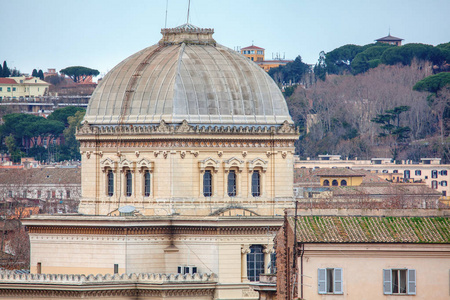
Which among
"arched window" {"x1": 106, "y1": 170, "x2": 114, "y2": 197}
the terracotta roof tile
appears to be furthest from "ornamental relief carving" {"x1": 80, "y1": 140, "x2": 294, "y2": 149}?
the terracotta roof tile

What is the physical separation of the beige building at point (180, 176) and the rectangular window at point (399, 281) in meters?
18.0

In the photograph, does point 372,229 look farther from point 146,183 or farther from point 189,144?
point 146,183

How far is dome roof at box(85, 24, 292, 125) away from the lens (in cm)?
8619

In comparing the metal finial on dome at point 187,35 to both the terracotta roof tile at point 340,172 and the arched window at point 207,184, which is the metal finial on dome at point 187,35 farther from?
the terracotta roof tile at point 340,172

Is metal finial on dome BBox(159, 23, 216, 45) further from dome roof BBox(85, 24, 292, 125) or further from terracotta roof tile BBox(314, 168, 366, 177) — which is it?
terracotta roof tile BBox(314, 168, 366, 177)

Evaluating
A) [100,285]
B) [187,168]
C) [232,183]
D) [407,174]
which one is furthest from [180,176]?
[407,174]

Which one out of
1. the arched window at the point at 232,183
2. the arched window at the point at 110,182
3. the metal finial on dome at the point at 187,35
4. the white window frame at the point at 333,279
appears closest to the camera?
the white window frame at the point at 333,279

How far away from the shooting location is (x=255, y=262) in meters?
85.1

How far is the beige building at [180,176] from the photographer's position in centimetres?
8425

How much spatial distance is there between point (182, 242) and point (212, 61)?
A: 882 centimetres

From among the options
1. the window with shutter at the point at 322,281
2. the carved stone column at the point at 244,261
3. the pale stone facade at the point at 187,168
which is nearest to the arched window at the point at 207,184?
the pale stone facade at the point at 187,168

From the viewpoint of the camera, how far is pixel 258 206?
285 feet

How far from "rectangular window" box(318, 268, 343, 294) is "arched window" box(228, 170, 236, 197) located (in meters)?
21.0

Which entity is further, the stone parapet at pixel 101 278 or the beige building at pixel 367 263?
the stone parapet at pixel 101 278
